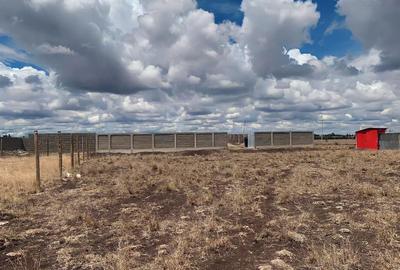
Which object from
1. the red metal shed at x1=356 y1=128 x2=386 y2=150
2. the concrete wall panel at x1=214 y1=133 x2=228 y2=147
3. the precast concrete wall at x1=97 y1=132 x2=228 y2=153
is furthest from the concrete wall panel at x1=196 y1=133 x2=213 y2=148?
the red metal shed at x1=356 y1=128 x2=386 y2=150

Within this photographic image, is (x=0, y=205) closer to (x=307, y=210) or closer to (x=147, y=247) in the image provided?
(x=147, y=247)

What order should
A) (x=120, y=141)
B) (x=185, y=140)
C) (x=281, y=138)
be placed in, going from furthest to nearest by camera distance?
1. (x=281, y=138)
2. (x=185, y=140)
3. (x=120, y=141)

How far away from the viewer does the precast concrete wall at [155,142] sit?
6019 cm

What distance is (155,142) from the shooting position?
202 ft

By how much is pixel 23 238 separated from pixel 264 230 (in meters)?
4.93

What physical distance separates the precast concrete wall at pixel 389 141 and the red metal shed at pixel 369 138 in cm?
61

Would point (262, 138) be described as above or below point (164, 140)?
above

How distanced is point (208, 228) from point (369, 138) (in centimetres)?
5273

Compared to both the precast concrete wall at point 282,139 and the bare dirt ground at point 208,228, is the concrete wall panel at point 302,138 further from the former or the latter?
the bare dirt ground at point 208,228

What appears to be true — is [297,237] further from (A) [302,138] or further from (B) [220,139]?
(A) [302,138]

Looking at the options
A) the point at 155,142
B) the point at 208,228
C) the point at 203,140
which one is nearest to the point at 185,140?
the point at 203,140

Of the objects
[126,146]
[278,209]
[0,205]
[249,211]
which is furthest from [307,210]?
[126,146]

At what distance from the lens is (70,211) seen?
1133cm

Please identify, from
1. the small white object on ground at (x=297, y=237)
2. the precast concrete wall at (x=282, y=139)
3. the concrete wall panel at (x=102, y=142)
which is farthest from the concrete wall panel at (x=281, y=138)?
the small white object on ground at (x=297, y=237)
